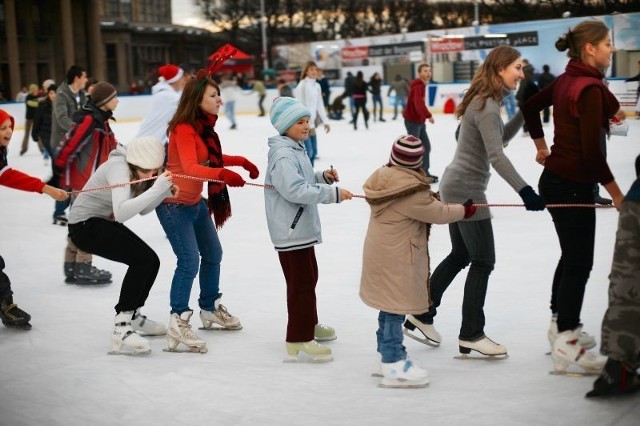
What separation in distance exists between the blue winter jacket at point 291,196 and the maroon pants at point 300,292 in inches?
2.4

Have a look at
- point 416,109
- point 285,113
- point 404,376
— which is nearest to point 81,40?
point 416,109

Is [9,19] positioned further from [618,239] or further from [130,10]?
[618,239]

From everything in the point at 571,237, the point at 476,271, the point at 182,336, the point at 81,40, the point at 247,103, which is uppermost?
the point at 81,40

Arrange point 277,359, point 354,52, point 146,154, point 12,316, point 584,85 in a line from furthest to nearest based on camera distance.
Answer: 1. point 354,52
2. point 12,316
3. point 146,154
4. point 277,359
5. point 584,85

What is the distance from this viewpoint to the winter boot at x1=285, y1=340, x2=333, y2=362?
4.65 m

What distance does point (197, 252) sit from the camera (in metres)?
4.98

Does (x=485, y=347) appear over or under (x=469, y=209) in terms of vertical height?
under

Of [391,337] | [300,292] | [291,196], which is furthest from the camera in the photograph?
[300,292]

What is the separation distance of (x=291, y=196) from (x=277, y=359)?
0.88 m

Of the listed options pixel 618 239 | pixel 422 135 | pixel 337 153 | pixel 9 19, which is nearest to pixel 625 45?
pixel 337 153

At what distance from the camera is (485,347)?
14.9 feet

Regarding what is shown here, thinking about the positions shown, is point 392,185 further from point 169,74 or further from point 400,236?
point 169,74

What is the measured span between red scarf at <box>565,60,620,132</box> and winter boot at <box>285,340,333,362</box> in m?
1.64

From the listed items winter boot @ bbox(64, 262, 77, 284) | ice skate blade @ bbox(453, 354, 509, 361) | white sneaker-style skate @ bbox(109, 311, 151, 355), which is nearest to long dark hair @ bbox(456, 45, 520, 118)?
ice skate blade @ bbox(453, 354, 509, 361)
